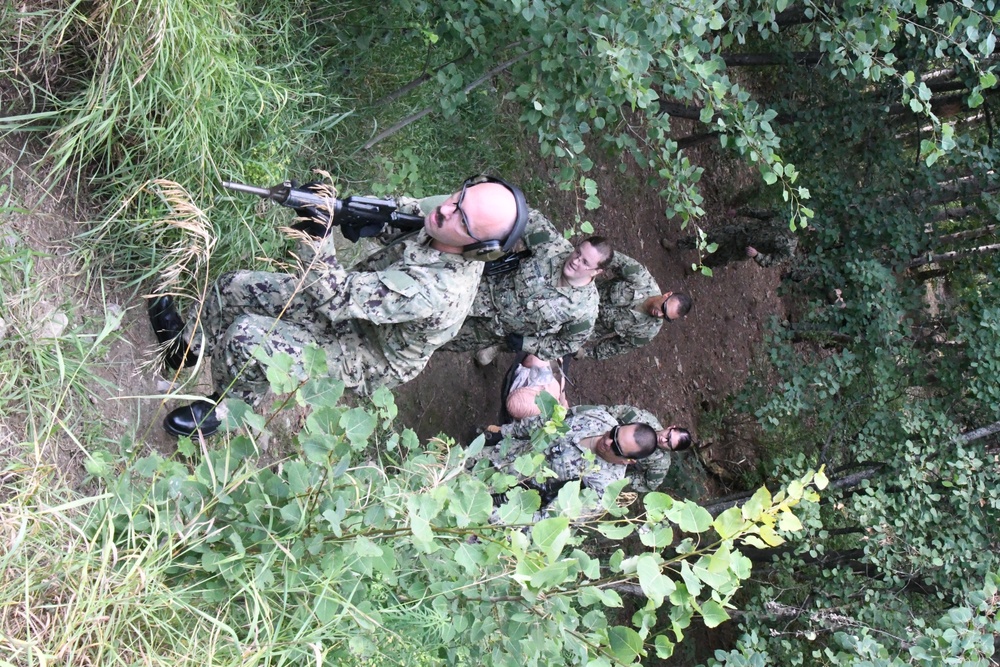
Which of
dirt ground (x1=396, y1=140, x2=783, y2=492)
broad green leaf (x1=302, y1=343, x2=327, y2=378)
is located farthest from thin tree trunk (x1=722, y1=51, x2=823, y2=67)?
broad green leaf (x1=302, y1=343, x2=327, y2=378)

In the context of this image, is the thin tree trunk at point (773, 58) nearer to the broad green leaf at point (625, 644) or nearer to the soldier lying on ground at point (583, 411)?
the soldier lying on ground at point (583, 411)

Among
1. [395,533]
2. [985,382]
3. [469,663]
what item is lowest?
[985,382]

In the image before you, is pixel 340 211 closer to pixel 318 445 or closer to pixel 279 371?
pixel 279 371

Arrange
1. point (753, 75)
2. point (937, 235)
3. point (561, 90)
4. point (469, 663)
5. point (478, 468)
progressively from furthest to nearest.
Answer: point (753, 75)
point (937, 235)
point (561, 90)
point (478, 468)
point (469, 663)

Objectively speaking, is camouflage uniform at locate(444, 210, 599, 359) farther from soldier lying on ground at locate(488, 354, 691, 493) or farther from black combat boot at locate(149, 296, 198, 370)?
black combat boot at locate(149, 296, 198, 370)

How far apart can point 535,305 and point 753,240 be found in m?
4.11

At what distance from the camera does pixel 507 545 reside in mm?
1886

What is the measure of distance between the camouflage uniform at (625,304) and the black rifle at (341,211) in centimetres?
231

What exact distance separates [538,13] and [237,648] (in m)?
2.74

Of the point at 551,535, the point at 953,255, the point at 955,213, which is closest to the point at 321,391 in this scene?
the point at 551,535

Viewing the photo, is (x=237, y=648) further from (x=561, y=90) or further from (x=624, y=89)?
(x=561, y=90)

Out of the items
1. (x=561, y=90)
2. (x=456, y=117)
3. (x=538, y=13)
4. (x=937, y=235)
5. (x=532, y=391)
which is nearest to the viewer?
(x=538, y=13)

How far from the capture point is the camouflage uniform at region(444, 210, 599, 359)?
4230 mm

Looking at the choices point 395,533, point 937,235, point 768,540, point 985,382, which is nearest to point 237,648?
point 395,533
